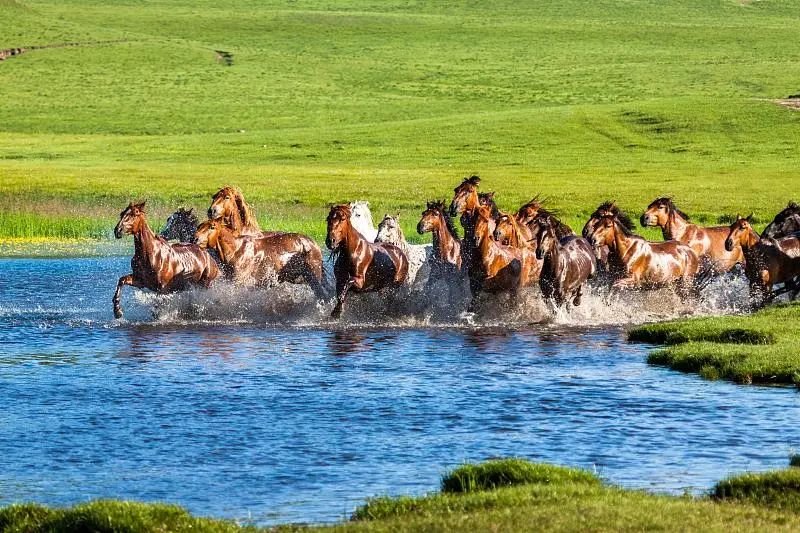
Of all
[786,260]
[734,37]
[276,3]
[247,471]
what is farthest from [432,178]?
[276,3]

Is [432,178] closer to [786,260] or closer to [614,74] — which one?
[786,260]

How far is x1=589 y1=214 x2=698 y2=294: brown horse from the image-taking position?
23.9m

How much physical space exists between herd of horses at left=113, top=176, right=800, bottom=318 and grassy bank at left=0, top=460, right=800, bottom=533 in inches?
471

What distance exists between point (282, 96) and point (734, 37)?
4328cm

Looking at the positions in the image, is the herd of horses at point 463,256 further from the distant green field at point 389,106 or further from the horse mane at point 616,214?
the distant green field at point 389,106

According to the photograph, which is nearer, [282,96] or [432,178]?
[432,178]

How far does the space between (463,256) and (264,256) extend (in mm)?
3298

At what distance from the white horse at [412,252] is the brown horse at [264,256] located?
1.19m

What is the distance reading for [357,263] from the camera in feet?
76.4

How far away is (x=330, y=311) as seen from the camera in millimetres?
24406

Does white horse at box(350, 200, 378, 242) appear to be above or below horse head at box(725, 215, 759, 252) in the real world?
above

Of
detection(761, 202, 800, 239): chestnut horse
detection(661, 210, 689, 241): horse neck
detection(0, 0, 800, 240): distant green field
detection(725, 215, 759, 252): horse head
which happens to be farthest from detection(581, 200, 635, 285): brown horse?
detection(0, 0, 800, 240): distant green field

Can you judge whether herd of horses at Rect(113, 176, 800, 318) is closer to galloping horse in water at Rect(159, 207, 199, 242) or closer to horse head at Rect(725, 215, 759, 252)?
horse head at Rect(725, 215, 759, 252)

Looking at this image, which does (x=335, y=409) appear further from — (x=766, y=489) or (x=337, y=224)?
(x=337, y=224)
